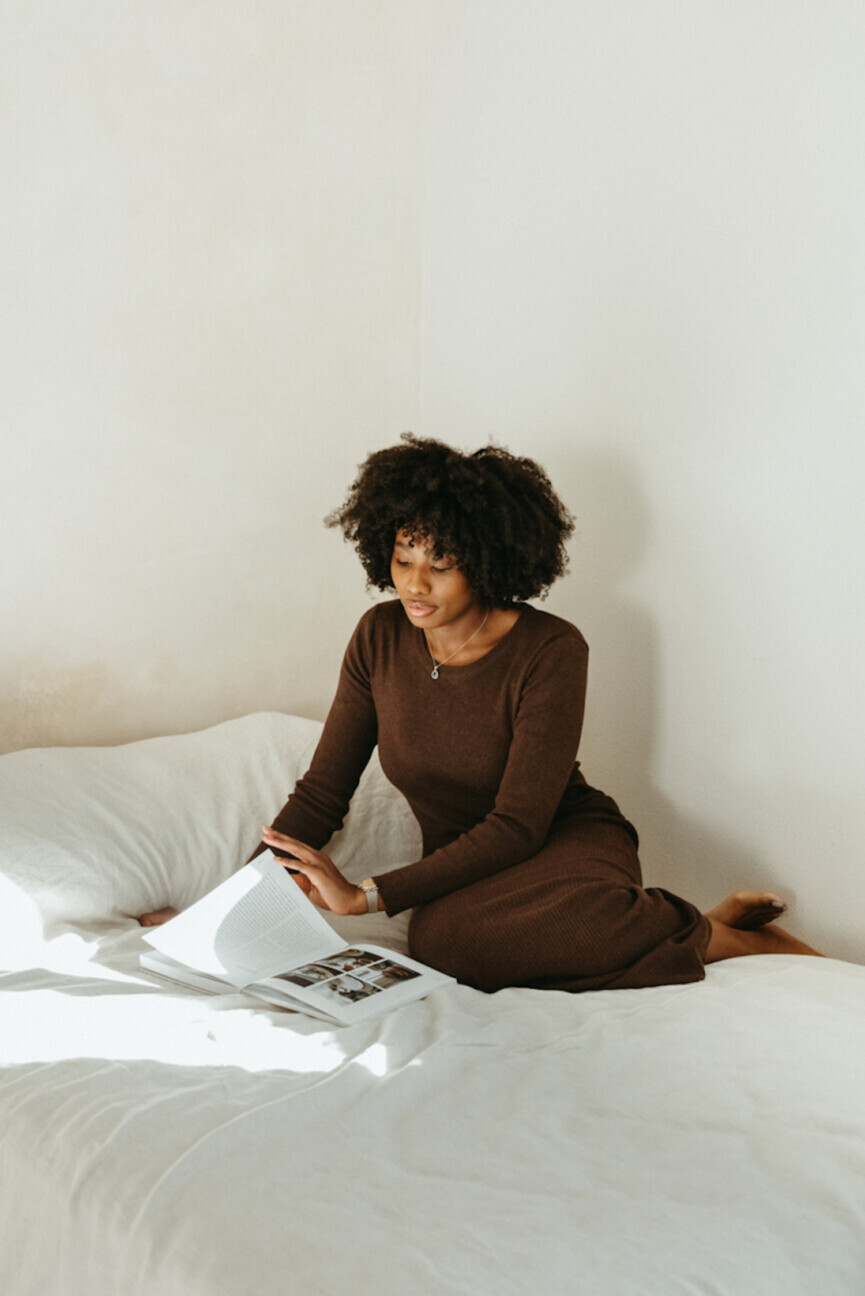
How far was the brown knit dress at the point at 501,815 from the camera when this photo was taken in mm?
1497

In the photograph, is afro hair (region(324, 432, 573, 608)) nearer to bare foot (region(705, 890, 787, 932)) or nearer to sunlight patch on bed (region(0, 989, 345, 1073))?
bare foot (region(705, 890, 787, 932))

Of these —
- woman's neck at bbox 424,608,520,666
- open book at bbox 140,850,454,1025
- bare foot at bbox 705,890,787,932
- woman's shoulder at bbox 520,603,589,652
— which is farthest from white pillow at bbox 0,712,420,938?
bare foot at bbox 705,890,787,932

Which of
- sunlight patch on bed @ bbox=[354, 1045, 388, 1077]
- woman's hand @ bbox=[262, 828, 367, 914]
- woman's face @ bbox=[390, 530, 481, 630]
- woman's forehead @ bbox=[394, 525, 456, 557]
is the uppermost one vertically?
woman's forehead @ bbox=[394, 525, 456, 557]

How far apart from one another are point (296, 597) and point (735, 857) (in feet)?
3.41

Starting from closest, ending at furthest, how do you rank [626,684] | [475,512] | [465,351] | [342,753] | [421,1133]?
[421,1133]
[475,512]
[342,753]
[626,684]
[465,351]

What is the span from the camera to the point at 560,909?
4.97 feet

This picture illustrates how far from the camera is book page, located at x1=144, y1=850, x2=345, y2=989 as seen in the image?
1407mm

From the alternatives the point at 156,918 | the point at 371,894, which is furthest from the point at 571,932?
the point at 156,918

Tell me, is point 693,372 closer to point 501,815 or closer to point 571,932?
point 501,815

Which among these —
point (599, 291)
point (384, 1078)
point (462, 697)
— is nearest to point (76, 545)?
point (462, 697)

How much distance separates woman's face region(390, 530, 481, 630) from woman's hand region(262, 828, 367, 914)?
423mm

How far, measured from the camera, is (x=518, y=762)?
1642 millimetres

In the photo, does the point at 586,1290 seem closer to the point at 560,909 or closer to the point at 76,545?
the point at 560,909

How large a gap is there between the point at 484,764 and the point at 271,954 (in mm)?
468
